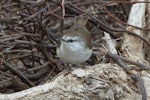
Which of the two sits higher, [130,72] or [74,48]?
[74,48]

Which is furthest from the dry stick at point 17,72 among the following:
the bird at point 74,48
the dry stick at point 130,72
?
the dry stick at point 130,72

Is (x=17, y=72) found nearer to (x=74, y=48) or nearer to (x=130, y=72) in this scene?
(x=74, y=48)

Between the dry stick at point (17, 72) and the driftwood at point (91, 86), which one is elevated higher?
the driftwood at point (91, 86)

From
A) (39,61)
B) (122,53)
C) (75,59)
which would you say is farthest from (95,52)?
(39,61)

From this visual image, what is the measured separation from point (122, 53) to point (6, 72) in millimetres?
1123

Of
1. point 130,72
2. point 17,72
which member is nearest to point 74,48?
point 130,72

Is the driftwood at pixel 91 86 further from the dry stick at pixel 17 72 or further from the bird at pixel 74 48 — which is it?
the dry stick at pixel 17 72

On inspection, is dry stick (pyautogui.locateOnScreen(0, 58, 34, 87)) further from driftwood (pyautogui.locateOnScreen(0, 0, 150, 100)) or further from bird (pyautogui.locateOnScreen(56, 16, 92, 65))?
driftwood (pyautogui.locateOnScreen(0, 0, 150, 100))

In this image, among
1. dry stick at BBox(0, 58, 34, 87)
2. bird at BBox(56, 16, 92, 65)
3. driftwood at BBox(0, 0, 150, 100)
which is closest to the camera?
driftwood at BBox(0, 0, 150, 100)

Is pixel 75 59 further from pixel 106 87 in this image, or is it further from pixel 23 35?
pixel 23 35

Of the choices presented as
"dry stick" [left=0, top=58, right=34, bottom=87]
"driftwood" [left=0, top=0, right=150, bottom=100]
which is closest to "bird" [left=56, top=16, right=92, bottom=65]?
"driftwood" [left=0, top=0, right=150, bottom=100]

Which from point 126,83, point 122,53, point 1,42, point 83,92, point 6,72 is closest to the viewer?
point 83,92

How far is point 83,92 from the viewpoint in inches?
90.3

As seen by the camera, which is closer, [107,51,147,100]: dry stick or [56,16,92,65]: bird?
[107,51,147,100]: dry stick
